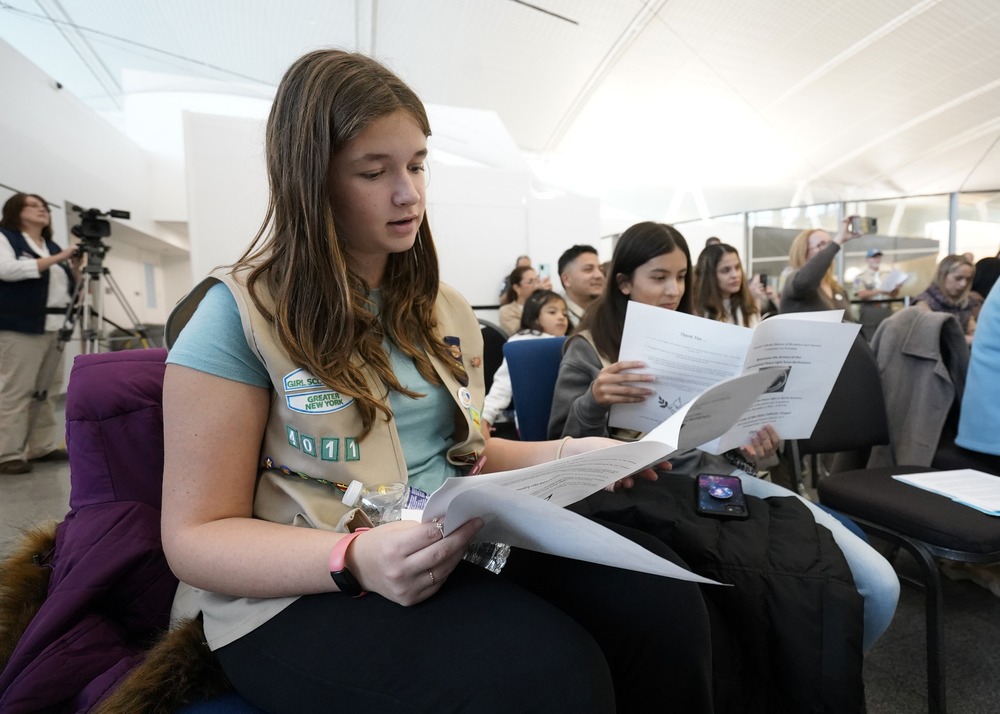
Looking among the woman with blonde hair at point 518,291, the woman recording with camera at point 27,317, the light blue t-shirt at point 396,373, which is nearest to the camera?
the light blue t-shirt at point 396,373

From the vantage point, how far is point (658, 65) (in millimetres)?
8234


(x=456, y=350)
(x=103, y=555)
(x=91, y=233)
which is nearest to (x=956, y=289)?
(x=456, y=350)

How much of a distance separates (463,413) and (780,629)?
1.97 feet

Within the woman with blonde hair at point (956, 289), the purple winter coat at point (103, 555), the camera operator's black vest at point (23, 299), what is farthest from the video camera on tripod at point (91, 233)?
the woman with blonde hair at point (956, 289)

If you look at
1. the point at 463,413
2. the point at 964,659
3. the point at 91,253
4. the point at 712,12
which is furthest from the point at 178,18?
the point at 964,659

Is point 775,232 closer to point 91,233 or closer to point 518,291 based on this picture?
point 518,291

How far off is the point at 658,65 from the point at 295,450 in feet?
30.6

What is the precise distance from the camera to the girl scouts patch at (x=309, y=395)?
2.11 feet

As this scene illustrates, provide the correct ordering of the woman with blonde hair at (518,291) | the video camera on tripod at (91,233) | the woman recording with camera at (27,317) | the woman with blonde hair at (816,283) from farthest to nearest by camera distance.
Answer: the woman with blonde hair at (518,291) < the video camera on tripod at (91,233) < the woman recording with camera at (27,317) < the woman with blonde hair at (816,283)

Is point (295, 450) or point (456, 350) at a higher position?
point (456, 350)

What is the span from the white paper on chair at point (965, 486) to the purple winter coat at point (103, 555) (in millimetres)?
1572

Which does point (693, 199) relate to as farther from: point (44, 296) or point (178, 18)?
point (44, 296)

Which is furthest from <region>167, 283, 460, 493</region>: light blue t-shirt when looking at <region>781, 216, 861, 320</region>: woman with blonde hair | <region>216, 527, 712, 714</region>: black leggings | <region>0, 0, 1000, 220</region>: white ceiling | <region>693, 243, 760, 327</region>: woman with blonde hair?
<region>0, 0, 1000, 220</region>: white ceiling

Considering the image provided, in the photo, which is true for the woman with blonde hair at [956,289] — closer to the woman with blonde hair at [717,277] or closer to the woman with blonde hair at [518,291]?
the woman with blonde hair at [717,277]
